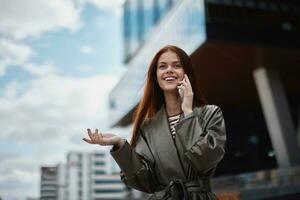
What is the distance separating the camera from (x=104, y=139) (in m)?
2.09

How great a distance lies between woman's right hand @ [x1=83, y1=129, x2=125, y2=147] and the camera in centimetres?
208

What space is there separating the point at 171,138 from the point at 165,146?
5cm

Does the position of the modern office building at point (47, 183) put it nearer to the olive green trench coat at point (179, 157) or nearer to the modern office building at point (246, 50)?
the olive green trench coat at point (179, 157)

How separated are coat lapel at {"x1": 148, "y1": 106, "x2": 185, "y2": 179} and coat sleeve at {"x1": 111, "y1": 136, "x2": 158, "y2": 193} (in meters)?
0.08

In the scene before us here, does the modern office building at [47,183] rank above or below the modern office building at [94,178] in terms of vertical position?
below

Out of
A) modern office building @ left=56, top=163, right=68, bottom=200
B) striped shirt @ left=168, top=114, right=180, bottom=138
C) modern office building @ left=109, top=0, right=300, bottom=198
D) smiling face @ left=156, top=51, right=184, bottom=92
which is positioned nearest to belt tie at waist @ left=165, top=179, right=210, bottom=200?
striped shirt @ left=168, top=114, right=180, bottom=138

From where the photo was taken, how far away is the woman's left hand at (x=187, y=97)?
216cm

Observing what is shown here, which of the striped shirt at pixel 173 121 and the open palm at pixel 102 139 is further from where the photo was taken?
the striped shirt at pixel 173 121

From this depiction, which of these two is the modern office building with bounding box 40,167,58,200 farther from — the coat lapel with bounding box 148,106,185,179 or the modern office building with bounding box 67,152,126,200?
the modern office building with bounding box 67,152,126,200

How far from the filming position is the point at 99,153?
424 ft

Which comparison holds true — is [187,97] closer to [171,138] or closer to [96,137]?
[171,138]

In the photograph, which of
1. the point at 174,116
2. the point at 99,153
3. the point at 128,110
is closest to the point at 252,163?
the point at 128,110

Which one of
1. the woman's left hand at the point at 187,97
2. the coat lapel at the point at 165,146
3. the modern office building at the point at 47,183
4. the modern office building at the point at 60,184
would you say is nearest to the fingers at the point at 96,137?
the coat lapel at the point at 165,146

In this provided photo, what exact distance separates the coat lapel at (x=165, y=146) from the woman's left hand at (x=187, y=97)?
16 centimetres
